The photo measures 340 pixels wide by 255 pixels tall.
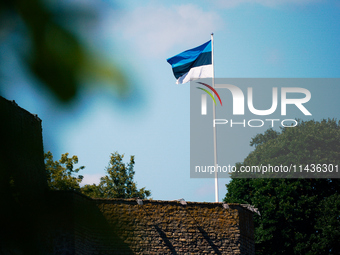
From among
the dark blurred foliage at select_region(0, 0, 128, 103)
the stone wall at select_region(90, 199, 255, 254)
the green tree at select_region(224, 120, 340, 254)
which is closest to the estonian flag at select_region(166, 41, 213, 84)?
the stone wall at select_region(90, 199, 255, 254)

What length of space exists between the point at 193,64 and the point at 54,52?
19.6 metres

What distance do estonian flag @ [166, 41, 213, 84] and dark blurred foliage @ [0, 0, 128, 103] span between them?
18734 millimetres

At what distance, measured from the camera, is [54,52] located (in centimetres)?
171

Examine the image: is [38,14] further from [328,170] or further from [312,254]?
[328,170]

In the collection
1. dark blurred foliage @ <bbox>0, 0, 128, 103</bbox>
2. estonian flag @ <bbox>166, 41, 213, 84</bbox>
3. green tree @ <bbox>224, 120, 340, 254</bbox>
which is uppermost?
estonian flag @ <bbox>166, 41, 213, 84</bbox>

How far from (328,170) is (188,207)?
1353 centimetres

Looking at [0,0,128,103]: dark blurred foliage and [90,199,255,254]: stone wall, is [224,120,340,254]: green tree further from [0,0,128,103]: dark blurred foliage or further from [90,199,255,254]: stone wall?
[0,0,128,103]: dark blurred foliage

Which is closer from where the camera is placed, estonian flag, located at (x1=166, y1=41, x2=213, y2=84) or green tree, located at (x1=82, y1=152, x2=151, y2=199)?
estonian flag, located at (x1=166, y1=41, x2=213, y2=84)

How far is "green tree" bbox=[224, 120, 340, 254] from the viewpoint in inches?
1040

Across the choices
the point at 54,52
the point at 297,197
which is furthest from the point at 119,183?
the point at 54,52

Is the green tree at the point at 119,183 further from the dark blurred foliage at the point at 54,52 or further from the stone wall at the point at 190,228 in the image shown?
the dark blurred foliage at the point at 54,52

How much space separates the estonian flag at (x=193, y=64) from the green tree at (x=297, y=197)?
32.4 feet

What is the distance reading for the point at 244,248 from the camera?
18.5 meters

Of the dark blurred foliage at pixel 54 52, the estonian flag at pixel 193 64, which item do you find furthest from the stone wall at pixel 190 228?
the dark blurred foliage at pixel 54 52
